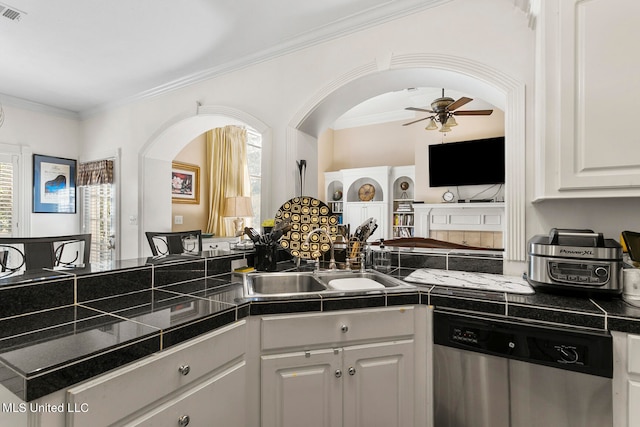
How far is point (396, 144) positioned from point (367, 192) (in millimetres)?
1131

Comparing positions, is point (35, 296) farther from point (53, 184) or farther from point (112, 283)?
point (53, 184)

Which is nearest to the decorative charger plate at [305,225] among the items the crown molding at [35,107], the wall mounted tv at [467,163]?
the wall mounted tv at [467,163]

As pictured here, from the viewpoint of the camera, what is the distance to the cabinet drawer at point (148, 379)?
0.82 m

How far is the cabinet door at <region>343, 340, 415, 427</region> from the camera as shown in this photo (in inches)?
56.4

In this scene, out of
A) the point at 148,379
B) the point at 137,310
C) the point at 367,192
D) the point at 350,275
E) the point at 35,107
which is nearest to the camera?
the point at 148,379

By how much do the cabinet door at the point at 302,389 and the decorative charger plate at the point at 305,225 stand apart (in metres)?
0.87

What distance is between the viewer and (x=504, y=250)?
6.18ft

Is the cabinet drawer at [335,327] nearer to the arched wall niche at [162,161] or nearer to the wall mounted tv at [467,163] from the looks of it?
the arched wall niche at [162,161]

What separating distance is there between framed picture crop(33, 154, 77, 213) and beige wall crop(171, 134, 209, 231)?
158cm

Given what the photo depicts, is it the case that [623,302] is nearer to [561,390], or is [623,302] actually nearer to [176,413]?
[561,390]

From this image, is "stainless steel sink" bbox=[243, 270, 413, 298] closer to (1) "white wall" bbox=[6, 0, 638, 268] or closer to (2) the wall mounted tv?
(1) "white wall" bbox=[6, 0, 638, 268]

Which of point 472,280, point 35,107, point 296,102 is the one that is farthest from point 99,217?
point 472,280

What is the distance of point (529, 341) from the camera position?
4.11 ft

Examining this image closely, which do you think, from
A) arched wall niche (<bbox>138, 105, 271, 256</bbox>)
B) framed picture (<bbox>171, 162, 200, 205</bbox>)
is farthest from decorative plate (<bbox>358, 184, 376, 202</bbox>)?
arched wall niche (<bbox>138, 105, 271, 256</bbox>)
